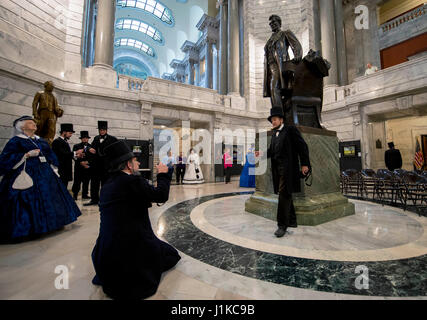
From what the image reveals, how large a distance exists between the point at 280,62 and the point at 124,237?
12.7 ft

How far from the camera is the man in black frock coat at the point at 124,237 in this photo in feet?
4.28

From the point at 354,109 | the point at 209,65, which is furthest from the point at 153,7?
the point at 354,109

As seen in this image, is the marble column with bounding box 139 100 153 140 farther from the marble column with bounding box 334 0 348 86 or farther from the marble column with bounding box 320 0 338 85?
the marble column with bounding box 334 0 348 86

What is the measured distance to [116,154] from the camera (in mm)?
1405

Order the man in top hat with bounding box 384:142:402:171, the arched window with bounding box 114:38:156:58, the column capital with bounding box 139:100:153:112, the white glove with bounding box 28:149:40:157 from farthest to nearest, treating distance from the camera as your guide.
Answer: the arched window with bounding box 114:38:156:58, the column capital with bounding box 139:100:153:112, the man in top hat with bounding box 384:142:402:171, the white glove with bounding box 28:149:40:157

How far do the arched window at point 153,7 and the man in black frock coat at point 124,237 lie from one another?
25360 millimetres

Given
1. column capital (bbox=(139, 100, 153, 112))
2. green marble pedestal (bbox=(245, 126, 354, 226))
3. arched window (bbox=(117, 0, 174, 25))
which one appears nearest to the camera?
green marble pedestal (bbox=(245, 126, 354, 226))

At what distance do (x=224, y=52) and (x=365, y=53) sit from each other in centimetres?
944

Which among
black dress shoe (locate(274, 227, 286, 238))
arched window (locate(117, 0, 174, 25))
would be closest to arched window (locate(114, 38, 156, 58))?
arched window (locate(117, 0, 174, 25))

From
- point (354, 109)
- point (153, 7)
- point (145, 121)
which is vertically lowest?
point (145, 121)

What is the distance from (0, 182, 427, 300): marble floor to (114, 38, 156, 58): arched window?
29440 millimetres

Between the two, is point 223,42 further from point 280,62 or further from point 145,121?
point 280,62

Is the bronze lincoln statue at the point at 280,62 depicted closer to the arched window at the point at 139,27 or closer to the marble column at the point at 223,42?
the marble column at the point at 223,42

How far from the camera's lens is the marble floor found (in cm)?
137
